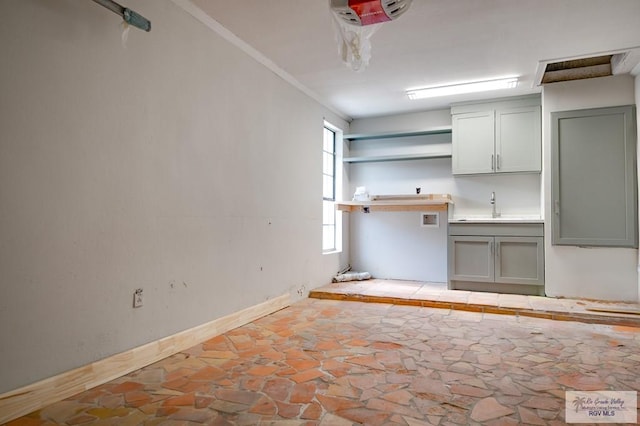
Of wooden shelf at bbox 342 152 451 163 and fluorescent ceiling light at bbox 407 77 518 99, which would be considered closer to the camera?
fluorescent ceiling light at bbox 407 77 518 99

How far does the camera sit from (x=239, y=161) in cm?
335

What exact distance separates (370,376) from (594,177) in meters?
3.47

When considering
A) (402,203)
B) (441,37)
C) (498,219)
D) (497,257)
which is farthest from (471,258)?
(441,37)

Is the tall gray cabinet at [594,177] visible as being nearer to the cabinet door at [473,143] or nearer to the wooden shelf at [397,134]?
the cabinet door at [473,143]

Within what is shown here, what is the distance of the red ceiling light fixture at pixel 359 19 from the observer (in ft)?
6.91

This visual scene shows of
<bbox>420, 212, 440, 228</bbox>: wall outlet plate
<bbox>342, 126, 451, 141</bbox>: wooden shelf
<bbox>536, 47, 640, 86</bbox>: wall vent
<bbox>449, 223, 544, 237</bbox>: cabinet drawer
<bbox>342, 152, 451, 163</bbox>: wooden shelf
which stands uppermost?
<bbox>536, 47, 640, 86</bbox>: wall vent

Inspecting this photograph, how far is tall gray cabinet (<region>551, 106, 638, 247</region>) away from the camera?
3.95m

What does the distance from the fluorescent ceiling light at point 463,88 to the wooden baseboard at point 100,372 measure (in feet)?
10.8

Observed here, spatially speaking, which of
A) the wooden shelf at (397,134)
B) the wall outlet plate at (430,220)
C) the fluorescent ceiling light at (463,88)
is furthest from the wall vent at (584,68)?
the wall outlet plate at (430,220)

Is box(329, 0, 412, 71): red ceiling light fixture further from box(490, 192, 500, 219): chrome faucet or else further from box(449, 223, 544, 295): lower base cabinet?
box(490, 192, 500, 219): chrome faucet

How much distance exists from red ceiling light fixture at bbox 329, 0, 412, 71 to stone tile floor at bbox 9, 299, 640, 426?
1963 millimetres

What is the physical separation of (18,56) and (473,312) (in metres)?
4.06

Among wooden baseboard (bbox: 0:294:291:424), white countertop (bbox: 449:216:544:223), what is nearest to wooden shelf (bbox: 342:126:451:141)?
white countertop (bbox: 449:216:544:223)

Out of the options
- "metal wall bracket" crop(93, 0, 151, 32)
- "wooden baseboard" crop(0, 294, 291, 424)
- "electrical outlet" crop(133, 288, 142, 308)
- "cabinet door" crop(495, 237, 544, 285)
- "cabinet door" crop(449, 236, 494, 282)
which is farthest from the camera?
"cabinet door" crop(449, 236, 494, 282)
